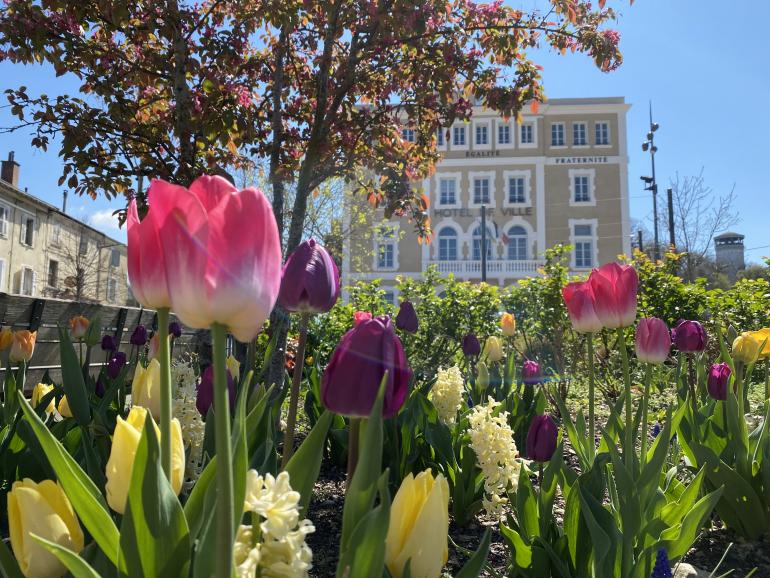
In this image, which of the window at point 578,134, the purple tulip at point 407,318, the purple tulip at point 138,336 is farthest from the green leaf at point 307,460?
the window at point 578,134

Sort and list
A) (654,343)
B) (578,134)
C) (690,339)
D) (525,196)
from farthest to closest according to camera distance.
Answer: (525,196) → (578,134) → (690,339) → (654,343)

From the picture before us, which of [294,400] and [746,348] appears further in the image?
[746,348]

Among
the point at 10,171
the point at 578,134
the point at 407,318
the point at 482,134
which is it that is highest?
the point at 482,134

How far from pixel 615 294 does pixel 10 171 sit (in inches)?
Result: 1434

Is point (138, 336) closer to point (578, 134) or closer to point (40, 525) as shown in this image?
point (40, 525)

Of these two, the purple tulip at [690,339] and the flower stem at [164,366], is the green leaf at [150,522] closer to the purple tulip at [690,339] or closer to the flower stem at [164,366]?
the flower stem at [164,366]

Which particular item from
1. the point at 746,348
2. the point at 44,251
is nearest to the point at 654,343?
the point at 746,348

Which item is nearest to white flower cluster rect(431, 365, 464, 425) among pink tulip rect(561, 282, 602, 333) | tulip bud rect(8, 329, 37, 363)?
pink tulip rect(561, 282, 602, 333)

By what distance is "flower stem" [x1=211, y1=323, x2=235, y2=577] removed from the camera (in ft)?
1.84

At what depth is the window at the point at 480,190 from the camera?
30.7 m

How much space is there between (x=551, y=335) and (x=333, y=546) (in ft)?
20.0

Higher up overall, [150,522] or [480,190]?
[480,190]

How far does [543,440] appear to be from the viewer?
65.8 inches

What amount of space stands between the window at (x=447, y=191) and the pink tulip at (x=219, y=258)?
101ft
